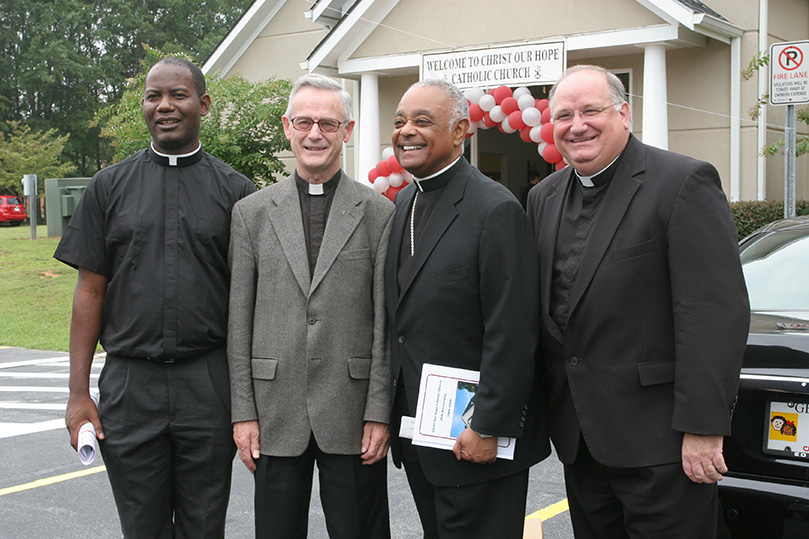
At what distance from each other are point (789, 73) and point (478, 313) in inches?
229

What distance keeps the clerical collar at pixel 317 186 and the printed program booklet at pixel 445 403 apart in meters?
0.88

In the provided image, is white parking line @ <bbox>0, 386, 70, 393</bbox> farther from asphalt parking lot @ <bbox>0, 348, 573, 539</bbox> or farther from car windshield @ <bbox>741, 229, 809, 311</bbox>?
car windshield @ <bbox>741, 229, 809, 311</bbox>

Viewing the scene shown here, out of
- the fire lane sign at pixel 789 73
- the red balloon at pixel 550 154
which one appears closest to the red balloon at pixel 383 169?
the red balloon at pixel 550 154

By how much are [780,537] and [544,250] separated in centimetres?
137

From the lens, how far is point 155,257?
3350mm

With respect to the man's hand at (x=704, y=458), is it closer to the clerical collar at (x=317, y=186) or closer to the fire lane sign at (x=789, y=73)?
the clerical collar at (x=317, y=186)

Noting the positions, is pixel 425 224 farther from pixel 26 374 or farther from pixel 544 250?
pixel 26 374

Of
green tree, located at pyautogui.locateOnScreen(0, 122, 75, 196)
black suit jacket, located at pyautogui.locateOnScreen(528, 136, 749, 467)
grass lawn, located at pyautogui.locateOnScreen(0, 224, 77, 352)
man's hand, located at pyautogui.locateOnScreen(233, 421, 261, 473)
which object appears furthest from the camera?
green tree, located at pyautogui.locateOnScreen(0, 122, 75, 196)

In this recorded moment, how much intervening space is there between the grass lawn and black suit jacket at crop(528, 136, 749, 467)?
11.3 meters

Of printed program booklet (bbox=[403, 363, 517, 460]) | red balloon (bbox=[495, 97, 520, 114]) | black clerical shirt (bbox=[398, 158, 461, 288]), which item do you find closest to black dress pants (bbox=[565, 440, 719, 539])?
printed program booklet (bbox=[403, 363, 517, 460])

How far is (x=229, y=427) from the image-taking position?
340 cm

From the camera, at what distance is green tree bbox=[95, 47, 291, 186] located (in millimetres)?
14211

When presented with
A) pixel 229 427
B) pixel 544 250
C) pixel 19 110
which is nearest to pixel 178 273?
pixel 229 427

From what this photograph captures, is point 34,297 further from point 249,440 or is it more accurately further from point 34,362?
point 249,440
